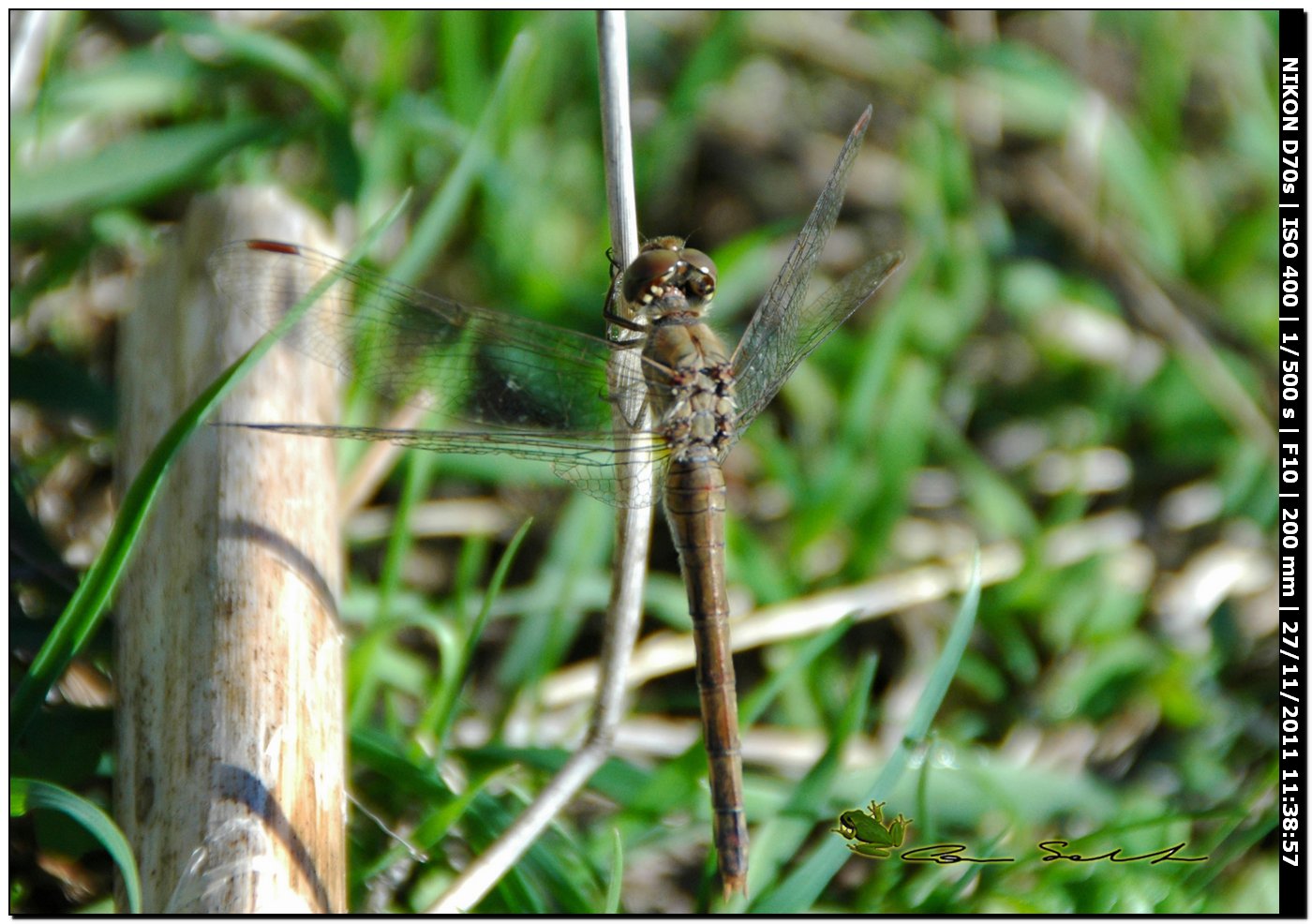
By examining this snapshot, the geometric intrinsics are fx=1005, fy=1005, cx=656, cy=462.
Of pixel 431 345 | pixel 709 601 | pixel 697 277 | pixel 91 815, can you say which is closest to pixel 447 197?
pixel 431 345

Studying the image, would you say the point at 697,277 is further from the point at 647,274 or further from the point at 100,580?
the point at 100,580

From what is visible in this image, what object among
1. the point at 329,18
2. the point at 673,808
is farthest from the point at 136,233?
the point at 673,808

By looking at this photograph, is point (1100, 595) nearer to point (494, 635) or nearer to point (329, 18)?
point (494, 635)

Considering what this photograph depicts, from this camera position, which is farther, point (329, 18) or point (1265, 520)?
point (329, 18)
